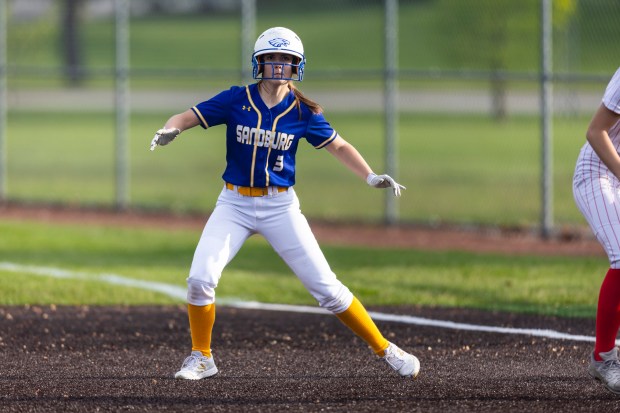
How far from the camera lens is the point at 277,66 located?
6.67m

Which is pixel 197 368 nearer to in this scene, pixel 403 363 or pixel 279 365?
pixel 279 365

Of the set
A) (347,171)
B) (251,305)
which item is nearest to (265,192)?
(251,305)

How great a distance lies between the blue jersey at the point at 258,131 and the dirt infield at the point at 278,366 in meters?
1.23

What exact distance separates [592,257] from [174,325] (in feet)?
18.8

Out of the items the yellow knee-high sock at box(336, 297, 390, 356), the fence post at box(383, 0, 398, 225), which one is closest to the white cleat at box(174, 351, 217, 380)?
the yellow knee-high sock at box(336, 297, 390, 356)

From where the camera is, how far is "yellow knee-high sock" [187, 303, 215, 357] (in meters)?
6.79

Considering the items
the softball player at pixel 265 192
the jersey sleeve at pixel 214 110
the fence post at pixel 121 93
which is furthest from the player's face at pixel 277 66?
the fence post at pixel 121 93

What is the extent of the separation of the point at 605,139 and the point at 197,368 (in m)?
2.70

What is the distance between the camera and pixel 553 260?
488 inches

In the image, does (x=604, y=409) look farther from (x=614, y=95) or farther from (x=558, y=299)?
(x=558, y=299)

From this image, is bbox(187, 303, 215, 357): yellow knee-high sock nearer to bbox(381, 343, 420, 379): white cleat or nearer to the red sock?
bbox(381, 343, 420, 379): white cleat

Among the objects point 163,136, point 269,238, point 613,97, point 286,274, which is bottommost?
point 286,274

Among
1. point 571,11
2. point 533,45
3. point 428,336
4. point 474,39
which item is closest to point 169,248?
point 428,336

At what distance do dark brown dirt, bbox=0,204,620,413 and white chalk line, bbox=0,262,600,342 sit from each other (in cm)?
17
